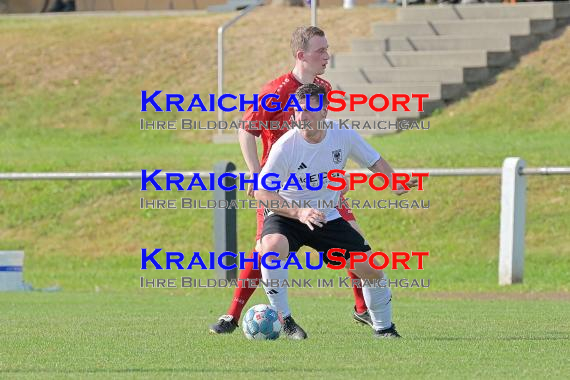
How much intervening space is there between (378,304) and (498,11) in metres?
17.1

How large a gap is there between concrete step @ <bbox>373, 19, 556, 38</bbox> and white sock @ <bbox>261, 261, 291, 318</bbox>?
16387 mm

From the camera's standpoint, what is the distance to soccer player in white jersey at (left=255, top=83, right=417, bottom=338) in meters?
9.58

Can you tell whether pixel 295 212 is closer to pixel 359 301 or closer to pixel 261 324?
pixel 261 324

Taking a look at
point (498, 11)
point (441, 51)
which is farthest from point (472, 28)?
point (441, 51)

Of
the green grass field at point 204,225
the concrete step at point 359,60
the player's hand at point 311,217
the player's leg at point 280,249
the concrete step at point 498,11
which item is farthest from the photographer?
the concrete step at point 498,11

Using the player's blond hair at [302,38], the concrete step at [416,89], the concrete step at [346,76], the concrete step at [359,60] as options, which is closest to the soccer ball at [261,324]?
the player's blond hair at [302,38]

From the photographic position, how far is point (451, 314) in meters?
12.4

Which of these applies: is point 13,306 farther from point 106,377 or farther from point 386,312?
point 106,377

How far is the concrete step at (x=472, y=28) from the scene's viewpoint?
25.8 meters

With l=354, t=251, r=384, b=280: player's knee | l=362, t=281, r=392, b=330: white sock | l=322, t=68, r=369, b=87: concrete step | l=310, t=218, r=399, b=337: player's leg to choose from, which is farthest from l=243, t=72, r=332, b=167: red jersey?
l=322, t=68, r=369, b=87: concrete step

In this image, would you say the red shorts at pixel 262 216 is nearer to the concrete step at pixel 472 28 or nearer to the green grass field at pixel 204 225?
the green grass field at pixel 204 225

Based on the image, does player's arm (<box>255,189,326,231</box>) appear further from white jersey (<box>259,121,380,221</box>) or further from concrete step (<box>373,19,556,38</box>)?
concrete step (<box>373,19,556,38</box>)

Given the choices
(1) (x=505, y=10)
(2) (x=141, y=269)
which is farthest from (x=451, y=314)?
(1) (x=505, y=10)

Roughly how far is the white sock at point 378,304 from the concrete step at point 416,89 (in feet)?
48.8
